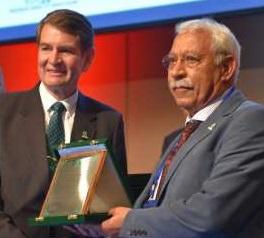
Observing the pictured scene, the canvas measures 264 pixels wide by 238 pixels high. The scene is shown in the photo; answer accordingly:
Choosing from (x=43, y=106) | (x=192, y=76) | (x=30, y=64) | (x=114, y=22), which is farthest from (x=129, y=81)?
(x=192, y=76)

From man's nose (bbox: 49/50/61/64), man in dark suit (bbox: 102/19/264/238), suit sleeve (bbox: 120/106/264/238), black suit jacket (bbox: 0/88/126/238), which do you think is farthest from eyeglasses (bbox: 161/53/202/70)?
man's nose (bbox: 49/50/61/64)

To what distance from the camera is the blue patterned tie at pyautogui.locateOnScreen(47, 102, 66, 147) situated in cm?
248

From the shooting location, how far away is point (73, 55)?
2490 mm

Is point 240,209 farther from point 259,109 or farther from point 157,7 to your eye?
point 157,7

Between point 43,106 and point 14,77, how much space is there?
1.43 meters

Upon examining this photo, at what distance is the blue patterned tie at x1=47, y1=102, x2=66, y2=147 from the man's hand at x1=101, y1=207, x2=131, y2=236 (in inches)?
21.5

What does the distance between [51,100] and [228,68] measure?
742 millimetres

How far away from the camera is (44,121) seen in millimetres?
2502

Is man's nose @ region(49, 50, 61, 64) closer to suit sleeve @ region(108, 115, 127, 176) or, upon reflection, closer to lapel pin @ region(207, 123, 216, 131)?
suit sleeve @ region(108, 115, 127, 176)

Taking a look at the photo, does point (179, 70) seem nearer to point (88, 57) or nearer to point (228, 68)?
point (228, 68)

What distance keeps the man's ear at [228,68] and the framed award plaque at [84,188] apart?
16.6 inches

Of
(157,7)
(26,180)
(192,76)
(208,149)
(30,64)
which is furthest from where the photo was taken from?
(30,64)

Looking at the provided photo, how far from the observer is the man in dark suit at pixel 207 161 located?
183cm

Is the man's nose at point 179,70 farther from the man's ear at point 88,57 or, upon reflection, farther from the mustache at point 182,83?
the man's ear at point 88,57
